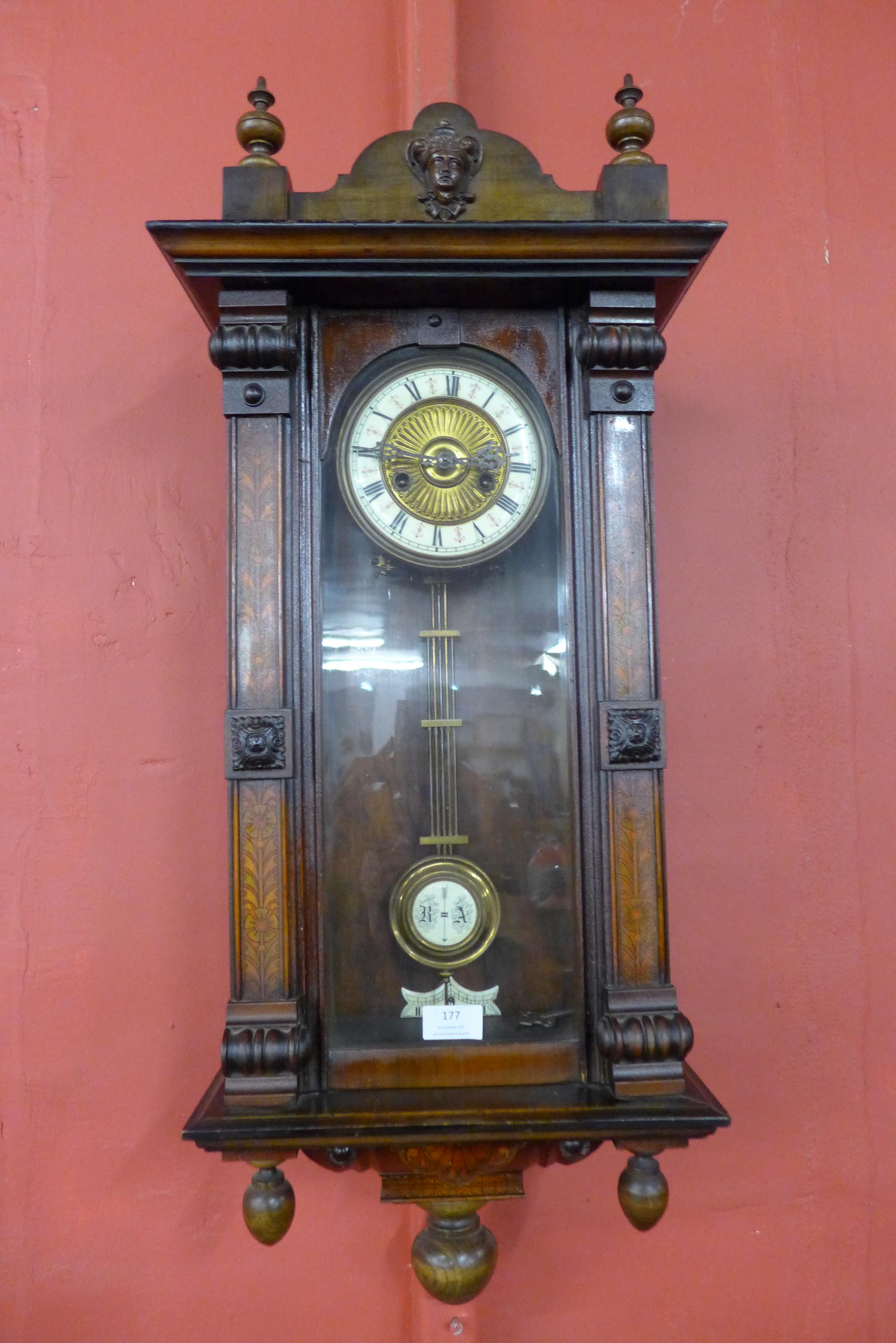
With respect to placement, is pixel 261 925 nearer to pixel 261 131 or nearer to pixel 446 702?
pixel 446 702

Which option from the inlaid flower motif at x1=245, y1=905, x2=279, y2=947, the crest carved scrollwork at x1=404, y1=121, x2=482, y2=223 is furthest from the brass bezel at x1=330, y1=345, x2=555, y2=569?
the inlaid flower motif at x1=245, y1=905, x2=279, y2=947

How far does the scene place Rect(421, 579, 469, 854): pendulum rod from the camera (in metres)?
1.03

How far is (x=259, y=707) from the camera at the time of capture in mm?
958

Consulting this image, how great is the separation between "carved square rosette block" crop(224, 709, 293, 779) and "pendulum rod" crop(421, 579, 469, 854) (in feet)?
0.55

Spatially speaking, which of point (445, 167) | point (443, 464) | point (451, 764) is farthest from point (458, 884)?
point (445, 167)

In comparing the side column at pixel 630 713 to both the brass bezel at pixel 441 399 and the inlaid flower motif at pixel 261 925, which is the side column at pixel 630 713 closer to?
the brass bezel at pixel 441 399

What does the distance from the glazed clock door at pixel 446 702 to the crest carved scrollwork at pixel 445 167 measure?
15 centimetres

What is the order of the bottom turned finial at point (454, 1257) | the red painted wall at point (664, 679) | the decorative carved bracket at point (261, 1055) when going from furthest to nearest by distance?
the red painted wall at point (664, 679)
the bottom turned finial at point (454, 1257)
the decorative carved bracket at point (261, 1055)

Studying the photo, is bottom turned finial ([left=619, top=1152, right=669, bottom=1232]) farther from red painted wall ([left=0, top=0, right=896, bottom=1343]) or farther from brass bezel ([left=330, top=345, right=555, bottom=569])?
brass bezel ([left=330, top=345, right=555, bottom=569])

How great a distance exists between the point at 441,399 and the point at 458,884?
0.55m

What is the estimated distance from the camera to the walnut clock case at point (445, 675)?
37.2 inches

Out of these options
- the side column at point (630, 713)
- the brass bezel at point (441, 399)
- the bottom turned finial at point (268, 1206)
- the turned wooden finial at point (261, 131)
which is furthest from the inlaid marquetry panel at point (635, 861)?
the turned wooden finial at point (261, 131)

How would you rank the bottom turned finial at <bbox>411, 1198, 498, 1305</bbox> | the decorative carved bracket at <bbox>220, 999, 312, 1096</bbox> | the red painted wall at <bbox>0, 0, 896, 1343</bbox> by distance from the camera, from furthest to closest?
the red painted wall at <bbox>0, 0, 896, 1343</bbox>, the bottom turned finial at <bbox>411, 1198, 498, 1305</bbox>, the decorative carved bracket at <bbox>220, 999, 312, 1096</bbox>

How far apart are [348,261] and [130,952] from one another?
3.01ft
